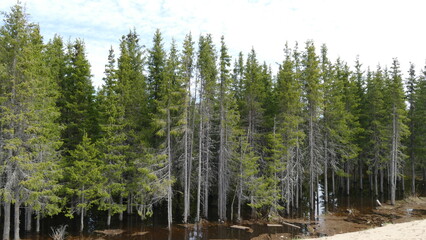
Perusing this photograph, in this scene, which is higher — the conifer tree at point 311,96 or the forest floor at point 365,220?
the conifer tree at point 311,96

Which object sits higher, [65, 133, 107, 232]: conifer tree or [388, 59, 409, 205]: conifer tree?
[388, 59, 409, 205]: conifer tree

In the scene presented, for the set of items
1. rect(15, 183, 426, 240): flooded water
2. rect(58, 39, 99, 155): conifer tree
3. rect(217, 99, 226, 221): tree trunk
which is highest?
rect(58, 39, 99, 155): conifer tree

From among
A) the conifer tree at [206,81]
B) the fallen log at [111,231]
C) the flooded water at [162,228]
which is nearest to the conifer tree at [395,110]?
the flooded water at [162,228]

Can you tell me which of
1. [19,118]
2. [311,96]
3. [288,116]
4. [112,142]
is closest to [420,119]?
[311,96]

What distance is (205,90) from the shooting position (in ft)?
86.8

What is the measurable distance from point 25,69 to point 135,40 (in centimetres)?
1205

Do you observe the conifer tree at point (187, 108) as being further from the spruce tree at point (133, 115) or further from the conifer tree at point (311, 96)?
the conifer tree at point (311, 96)

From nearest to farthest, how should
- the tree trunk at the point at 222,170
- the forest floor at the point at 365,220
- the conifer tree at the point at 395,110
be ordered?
the forest floor at the point at 365,220 → the tree trunk at the point at 222,170 → the conifer tree at the point at 395,110

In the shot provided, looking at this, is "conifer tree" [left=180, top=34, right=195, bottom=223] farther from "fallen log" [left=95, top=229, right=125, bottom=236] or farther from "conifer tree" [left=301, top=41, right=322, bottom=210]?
"conifer tree" [left=301, top=41, right=322, bottom=210]

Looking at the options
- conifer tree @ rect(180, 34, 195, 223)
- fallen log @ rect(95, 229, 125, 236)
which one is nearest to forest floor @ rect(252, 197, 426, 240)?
conifer tree @ rect(180, 34, 195, 223)

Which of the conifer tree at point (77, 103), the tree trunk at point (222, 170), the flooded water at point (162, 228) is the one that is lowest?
the flooded water at point (162, 228)

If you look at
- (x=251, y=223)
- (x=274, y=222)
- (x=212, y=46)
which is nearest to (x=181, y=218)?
(x=251, y=223)

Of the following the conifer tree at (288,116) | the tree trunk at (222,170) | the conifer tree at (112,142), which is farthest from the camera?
the conifer tree at (288,116)

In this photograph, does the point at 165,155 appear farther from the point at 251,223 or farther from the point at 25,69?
the point at 25,69
